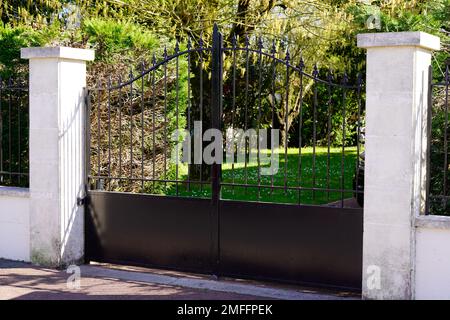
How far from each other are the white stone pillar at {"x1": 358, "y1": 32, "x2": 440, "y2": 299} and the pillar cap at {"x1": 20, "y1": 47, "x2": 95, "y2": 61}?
11.6ft

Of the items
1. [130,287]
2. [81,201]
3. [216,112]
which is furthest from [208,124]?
[130,287]

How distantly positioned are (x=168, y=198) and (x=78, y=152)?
4.58ft

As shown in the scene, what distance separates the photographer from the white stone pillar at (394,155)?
582 cm

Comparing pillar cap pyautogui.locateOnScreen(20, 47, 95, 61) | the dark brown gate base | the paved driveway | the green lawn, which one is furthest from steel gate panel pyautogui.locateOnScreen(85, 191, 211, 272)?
the green lawn

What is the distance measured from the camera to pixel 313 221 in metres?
6.48

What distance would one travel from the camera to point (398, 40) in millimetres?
5793

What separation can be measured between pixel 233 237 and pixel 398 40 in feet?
8.94

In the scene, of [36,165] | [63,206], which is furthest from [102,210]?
[36,165]

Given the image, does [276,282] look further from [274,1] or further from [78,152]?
[274,1]

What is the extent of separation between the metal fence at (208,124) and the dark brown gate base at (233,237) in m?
0.26

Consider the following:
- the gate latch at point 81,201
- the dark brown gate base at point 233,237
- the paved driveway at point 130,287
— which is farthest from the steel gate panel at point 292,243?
the gate latch at point 81,201

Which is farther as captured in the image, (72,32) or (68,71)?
(72,32)

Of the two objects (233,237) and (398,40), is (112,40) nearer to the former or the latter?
(233,237)

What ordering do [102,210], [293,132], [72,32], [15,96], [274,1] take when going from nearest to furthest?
[102,210] < [15,96] < [72,32] < [274,1] < [293,132]
